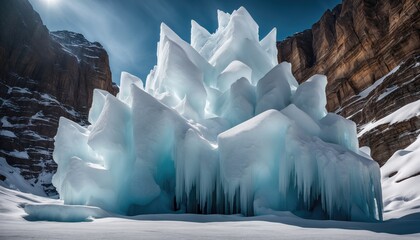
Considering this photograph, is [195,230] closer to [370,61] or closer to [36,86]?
[370,61]

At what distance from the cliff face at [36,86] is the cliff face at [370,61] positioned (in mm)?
47391

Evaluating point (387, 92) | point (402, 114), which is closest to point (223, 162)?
point (402, 114)

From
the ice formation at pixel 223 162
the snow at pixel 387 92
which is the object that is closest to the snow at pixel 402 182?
the ice formation at pixel 223 162

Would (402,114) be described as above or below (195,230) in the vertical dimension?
above

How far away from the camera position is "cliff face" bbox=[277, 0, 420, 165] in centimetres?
3569

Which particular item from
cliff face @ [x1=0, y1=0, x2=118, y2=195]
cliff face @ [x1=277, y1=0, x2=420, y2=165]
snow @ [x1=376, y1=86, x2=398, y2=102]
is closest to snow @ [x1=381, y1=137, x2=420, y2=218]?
cliff face @ [x1=277, y1=0, x2=420, y2=165]

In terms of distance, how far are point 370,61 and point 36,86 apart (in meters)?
62.9

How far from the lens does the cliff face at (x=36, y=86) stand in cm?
5659

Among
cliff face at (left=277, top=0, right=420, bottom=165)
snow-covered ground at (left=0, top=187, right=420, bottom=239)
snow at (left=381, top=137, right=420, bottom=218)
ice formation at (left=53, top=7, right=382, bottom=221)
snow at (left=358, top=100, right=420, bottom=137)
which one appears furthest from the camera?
cliff face at (left=277, top=0, right=420, bottom=165)

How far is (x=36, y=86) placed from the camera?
67312 millimetres

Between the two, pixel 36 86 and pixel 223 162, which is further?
pixel 36 86

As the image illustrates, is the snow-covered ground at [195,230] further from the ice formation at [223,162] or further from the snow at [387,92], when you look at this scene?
the snow at [387,92]

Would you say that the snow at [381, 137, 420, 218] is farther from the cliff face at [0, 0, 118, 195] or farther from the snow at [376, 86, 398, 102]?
the cliff face at [0, 0, 118, 195]

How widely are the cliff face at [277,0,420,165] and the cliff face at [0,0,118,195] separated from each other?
155 feet
